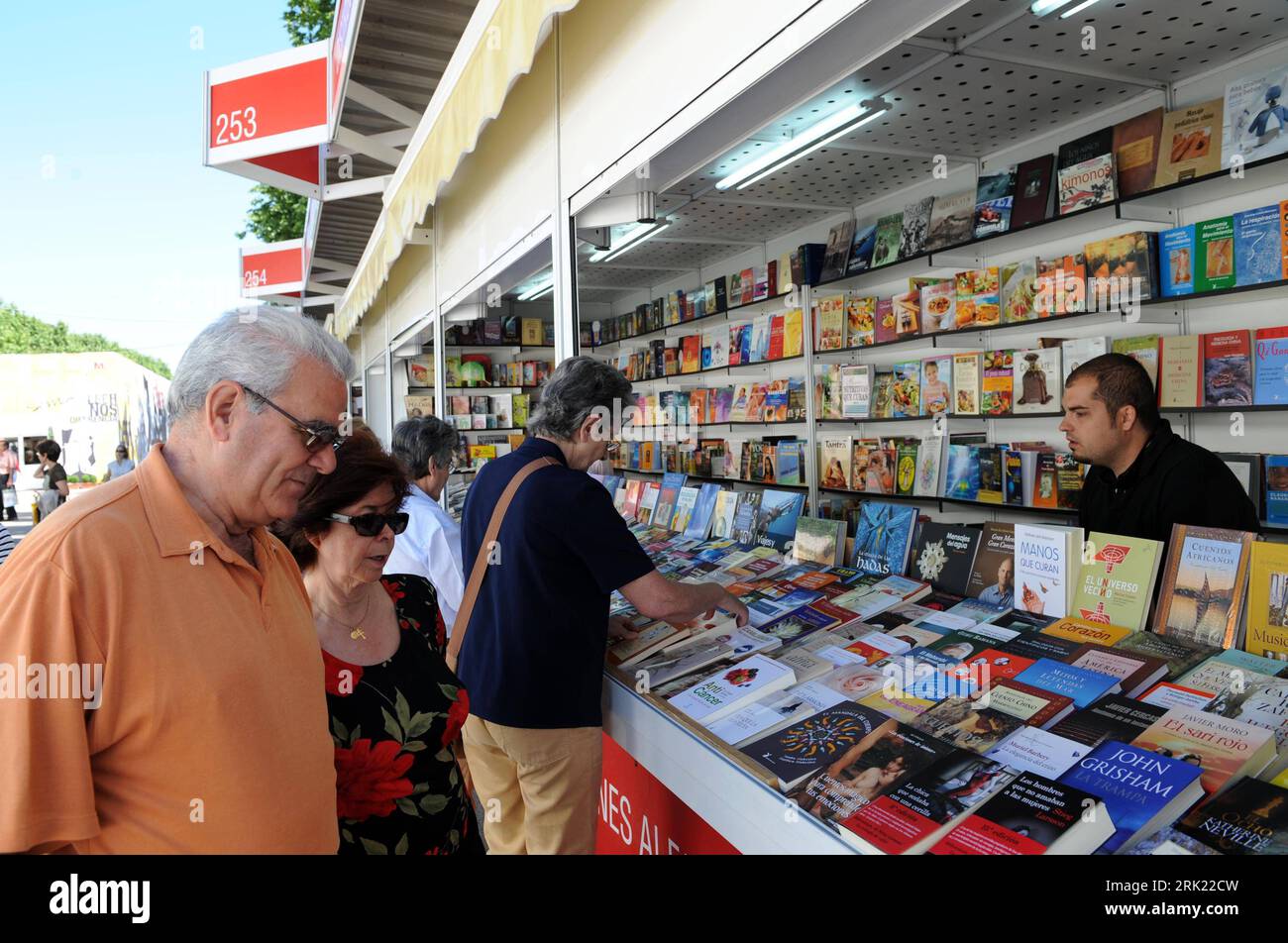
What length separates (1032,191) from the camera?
363 centimetres

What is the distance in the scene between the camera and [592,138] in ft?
9.62

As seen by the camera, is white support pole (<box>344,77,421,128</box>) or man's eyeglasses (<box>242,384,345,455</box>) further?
white support pole (<box>344,77,421,128</box>)

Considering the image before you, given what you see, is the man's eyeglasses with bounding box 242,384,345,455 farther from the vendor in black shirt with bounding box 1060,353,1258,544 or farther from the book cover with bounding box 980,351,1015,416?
the book cover with bounding box 980,351,1015,416

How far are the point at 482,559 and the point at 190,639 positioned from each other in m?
1.20

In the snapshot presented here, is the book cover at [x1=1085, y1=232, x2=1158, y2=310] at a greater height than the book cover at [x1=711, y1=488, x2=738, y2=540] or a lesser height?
greater

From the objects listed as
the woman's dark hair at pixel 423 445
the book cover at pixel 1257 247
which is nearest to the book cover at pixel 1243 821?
the book cover at pixel 1257 247

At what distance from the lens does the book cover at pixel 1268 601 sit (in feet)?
4.72

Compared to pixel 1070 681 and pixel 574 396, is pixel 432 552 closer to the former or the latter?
pixel 574 396

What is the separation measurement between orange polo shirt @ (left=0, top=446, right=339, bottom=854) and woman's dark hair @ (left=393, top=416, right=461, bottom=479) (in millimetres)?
2167

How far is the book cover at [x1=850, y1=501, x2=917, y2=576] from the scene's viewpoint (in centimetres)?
233

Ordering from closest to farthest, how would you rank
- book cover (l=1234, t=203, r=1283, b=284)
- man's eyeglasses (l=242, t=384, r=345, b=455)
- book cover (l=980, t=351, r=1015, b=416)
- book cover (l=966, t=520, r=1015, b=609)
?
1. man's eyeglasses (l=242, t=384, r=345, b=455)
2. book cover (l=966, t=520, r=1015, b=609)
3. book cover (l=1234, t=203, r=1283, b=284)
4. book cover (l=980, t=351, r=1015, b=416)

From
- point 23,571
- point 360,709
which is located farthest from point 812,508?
point 23,571

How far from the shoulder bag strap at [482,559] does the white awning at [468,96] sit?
1232mm

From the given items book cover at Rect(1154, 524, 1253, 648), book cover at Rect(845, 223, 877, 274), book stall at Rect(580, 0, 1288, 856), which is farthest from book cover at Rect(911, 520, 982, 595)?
book cover at Rect(845, 223, 877, 274)
